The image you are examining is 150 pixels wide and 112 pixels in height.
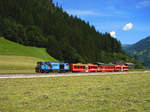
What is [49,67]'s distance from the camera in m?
49.2

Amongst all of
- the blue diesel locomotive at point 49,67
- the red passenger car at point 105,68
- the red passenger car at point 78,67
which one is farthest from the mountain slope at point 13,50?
the red passenger car at point 78,67

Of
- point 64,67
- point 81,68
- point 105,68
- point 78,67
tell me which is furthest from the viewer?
point 105,68

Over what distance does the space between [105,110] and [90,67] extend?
169 ft

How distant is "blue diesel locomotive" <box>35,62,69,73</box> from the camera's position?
1892 inches

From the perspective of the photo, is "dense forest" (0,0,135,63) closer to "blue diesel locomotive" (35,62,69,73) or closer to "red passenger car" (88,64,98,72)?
"red passenger car" (88,64,98,72)

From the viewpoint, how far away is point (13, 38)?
10688 centimetres

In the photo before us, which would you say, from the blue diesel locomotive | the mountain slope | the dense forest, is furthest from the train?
the dense forest

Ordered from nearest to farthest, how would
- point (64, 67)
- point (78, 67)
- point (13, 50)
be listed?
point (64, 67), point (78, 67), point (13, 50)

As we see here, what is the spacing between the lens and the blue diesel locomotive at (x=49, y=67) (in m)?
48.1

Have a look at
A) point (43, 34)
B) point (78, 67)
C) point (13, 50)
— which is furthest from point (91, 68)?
point (43, 34)

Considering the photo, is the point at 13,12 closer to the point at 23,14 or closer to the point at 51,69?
the point at 23,14

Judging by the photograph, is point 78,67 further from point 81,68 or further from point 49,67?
point 49,67

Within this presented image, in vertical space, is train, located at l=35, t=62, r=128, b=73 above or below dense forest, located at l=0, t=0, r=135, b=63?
below

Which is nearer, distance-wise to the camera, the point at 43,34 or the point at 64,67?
the point at 64,67
